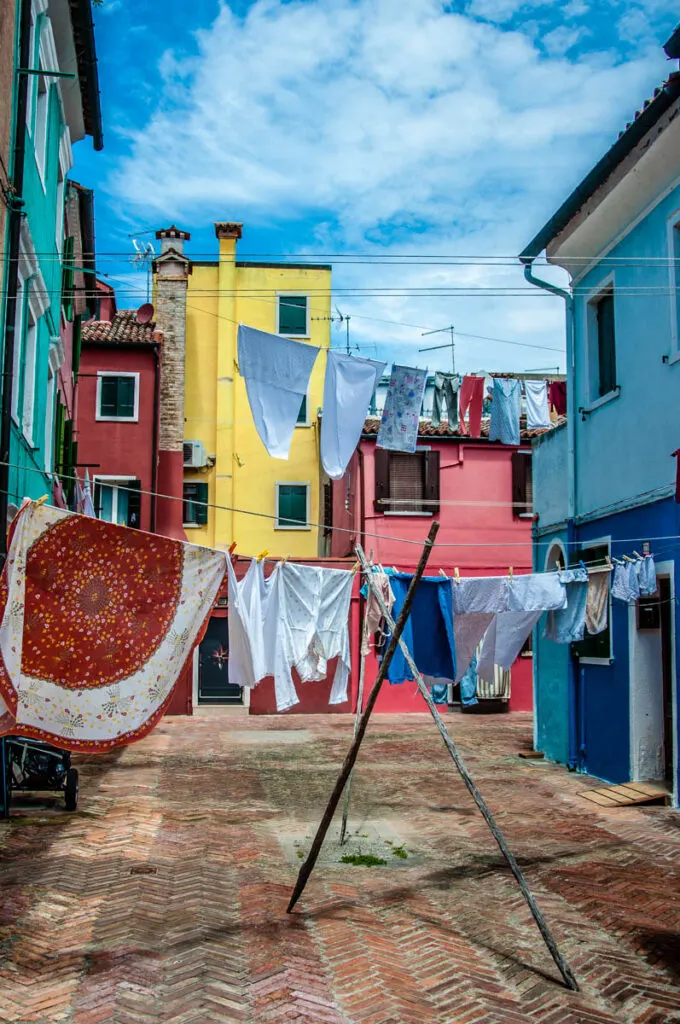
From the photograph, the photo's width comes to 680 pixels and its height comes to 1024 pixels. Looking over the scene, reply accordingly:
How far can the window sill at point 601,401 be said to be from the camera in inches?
485

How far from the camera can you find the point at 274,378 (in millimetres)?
10031

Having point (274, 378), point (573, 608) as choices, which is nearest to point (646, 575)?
point (573, 608)

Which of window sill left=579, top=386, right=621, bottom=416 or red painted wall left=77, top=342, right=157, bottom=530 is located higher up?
red painted wall left=77, top=342, right=157, bottom=530

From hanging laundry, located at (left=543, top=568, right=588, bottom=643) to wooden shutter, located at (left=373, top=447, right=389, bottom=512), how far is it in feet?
40.0

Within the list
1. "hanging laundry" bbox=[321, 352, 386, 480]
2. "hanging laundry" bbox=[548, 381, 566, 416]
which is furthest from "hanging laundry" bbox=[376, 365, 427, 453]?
"hanging laundry" bbox=[548, 381, 566, 416]

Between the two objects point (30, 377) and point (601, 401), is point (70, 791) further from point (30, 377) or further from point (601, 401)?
point (601, 401)

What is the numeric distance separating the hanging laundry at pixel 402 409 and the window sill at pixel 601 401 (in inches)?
109

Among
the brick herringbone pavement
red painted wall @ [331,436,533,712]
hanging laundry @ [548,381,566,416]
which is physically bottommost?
the brick herringbone pavement

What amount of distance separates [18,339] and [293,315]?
2084 centimetres

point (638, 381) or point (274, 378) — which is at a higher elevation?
point (638, 381)

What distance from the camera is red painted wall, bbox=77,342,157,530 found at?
979 inches

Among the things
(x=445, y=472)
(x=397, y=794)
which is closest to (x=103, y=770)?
(x=397, y=794)

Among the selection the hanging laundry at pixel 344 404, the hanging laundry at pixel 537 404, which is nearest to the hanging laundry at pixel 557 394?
the hanging laundry at pixel 537 404

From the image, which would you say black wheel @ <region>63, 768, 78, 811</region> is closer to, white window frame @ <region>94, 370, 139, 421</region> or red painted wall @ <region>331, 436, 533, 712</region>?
red painted wall @ <region>331, 436, 533, 712</region>
